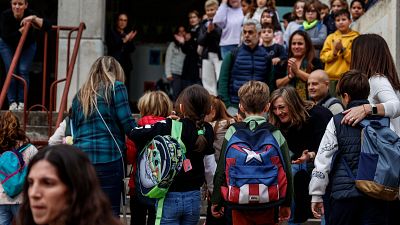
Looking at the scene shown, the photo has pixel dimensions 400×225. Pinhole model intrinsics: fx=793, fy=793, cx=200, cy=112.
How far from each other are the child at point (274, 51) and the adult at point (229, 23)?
1.04 m

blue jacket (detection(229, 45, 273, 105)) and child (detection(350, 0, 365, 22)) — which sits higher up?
child (detection(350, 0, 365, 22))

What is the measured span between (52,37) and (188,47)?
159 inches

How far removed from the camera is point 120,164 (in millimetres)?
6586

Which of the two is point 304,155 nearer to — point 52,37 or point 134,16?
point 52,37

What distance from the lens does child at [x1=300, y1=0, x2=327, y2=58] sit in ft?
37.8

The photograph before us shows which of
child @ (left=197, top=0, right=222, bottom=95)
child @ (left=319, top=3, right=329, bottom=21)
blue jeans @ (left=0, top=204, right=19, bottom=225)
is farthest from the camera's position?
child @ (left=319, top=3, right=329, bottom=21)

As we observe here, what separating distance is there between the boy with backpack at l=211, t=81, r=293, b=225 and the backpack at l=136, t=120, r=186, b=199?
0.43 meters

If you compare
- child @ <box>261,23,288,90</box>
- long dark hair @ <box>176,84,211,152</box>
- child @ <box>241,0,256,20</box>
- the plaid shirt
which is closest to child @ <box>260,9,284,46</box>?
child @ <box>261,23,288,90</box>

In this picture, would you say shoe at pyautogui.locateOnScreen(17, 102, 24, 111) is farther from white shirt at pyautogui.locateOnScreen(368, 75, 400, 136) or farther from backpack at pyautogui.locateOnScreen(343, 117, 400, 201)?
backpack at pyautogui.locateOnScreen(343, 117, 400, 201)

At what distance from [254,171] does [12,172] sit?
2.49m

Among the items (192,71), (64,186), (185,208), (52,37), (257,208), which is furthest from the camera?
(52,37)

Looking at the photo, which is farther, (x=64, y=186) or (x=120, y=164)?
(x=120, y=164)

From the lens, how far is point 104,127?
6539 mm

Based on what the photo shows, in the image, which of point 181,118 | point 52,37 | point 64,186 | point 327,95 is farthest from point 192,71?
point 64,186
